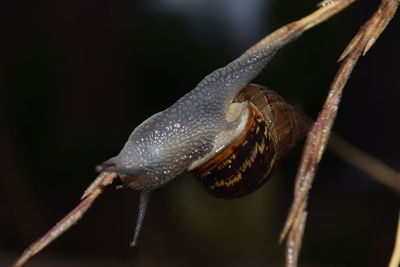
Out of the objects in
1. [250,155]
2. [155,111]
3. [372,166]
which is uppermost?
[250,155]

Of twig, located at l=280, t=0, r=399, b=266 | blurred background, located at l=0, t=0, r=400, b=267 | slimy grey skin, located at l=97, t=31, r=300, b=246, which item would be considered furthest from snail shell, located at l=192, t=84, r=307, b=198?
blurred background, located at l=0, t=0, r=400, b=267

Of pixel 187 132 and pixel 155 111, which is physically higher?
pixel 187 132

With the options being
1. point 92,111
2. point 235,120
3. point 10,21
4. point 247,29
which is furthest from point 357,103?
point 235,120

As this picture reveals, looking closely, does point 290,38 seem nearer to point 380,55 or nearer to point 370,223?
point 370,223

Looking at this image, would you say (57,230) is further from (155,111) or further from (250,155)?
(155,111)

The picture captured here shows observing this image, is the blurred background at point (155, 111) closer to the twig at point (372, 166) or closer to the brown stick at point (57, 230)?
the twig at point (372, 166)

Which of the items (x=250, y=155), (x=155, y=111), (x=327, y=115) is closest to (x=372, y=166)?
(x=250, y=155)

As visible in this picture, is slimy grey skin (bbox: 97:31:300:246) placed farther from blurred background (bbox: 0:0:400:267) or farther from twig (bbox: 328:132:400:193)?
blurred background (bbox: 0:0:400:267)
